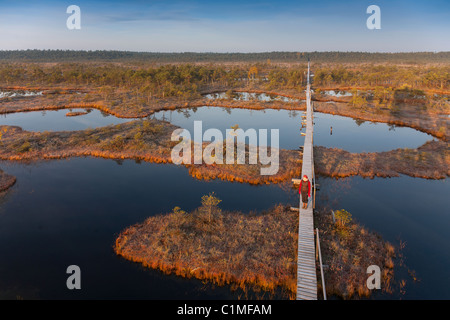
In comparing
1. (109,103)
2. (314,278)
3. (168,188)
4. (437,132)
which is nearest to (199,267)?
(314,278)

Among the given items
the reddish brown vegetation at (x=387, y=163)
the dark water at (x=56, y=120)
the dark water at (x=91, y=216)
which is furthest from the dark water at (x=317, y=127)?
the dark water at (x=91, y=216)

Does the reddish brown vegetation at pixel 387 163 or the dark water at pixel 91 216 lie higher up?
the reddish brown vegetation at pixel 387 163

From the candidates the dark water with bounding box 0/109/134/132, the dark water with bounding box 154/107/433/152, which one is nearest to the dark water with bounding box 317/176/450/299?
the dark water with bounding box 154/107/433/152

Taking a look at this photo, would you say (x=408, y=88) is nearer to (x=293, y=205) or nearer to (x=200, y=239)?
(x=293, y=205)

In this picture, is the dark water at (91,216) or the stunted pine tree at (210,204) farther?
the stunted pine tree at (210,204)

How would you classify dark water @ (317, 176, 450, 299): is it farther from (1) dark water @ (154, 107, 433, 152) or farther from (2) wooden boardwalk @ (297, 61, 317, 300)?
(1) dark water @ (154, 107, 433, 152)

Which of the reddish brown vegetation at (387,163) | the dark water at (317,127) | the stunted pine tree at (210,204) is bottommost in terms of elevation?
the stunted pine tree at (210,204)

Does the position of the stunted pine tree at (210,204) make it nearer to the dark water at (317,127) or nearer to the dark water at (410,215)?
the dark water at (410,215)

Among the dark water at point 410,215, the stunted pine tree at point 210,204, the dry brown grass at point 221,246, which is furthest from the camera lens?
the stunted pine tree at point 210,204

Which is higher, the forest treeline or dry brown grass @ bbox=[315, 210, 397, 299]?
the forest treeline
